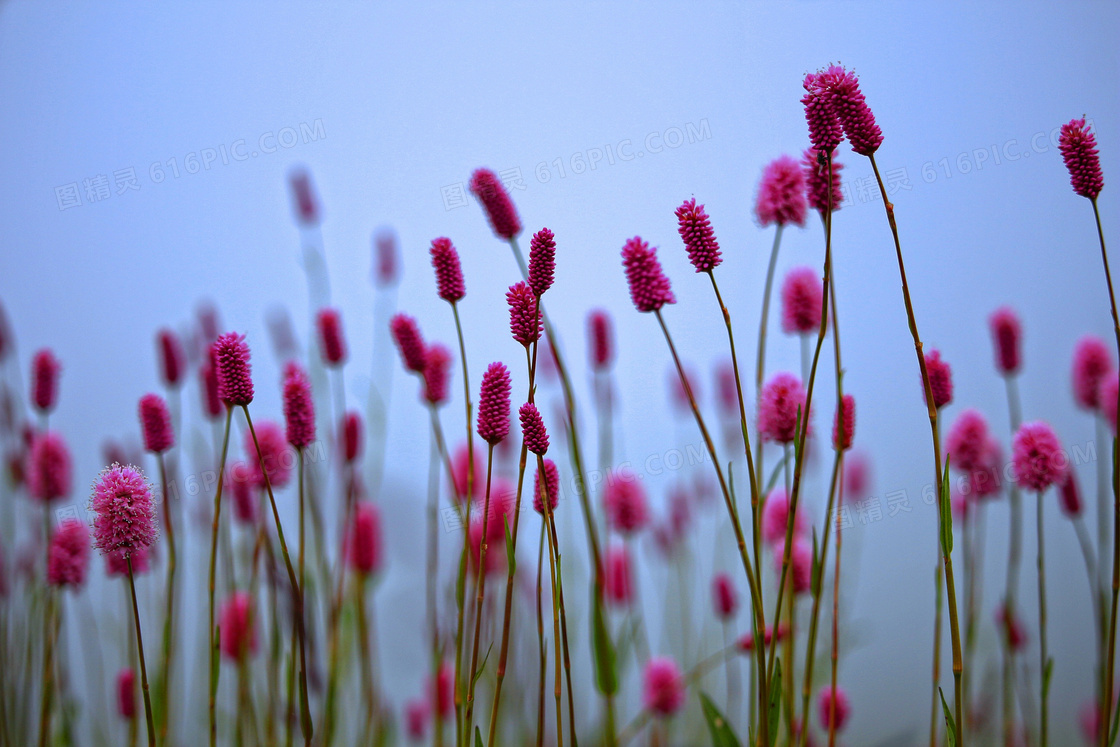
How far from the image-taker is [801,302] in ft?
3.30

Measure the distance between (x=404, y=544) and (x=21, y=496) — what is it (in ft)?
2.72

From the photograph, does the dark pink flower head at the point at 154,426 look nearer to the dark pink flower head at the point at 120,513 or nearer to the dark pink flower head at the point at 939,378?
the dark pink flower head at the point at 120,513

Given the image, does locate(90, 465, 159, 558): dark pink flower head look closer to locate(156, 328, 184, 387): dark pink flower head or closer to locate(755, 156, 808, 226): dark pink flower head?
locate(156, 328, 184, 387): dark pink flower head

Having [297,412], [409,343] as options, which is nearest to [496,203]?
[409,343]

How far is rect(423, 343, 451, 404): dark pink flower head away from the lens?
96 cm

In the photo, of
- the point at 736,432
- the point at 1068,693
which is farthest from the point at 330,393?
the point at 1068,693

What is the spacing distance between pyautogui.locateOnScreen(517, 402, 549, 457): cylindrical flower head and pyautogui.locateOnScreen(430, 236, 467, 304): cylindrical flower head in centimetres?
26

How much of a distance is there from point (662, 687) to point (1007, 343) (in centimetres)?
88

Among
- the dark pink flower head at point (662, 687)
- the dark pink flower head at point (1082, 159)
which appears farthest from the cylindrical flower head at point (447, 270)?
the dark pink flower head at point (662, 687)

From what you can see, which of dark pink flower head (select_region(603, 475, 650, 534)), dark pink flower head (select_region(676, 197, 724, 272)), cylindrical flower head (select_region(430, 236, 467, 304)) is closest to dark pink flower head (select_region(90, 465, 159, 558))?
cylindrical flower head (select_region(430, 236, 467, 304))

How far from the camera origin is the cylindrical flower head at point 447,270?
0.82 metres

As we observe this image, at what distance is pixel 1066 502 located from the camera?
1048mm

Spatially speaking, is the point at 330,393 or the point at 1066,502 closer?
the point at 1066,502

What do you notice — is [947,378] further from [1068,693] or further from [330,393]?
[1068,693]
